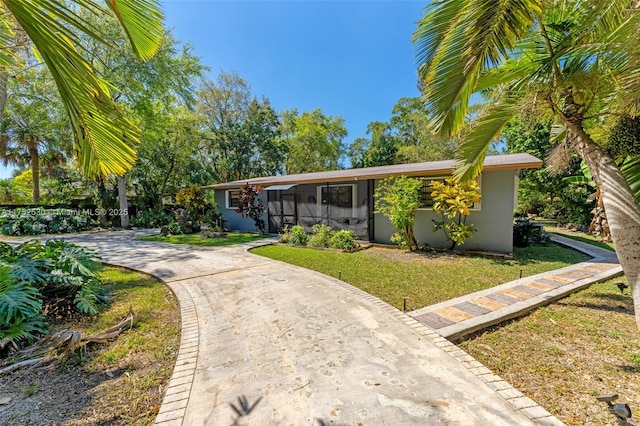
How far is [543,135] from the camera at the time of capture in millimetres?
15742

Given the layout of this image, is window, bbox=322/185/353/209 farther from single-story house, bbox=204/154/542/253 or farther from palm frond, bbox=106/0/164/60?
→ palm frond, bbox=106/0/164/60

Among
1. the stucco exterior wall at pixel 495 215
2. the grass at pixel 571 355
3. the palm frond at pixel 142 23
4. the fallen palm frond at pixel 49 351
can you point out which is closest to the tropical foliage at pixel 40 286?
the fallen palm frond at pixel 49 351

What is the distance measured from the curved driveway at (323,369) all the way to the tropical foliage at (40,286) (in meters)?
1.66

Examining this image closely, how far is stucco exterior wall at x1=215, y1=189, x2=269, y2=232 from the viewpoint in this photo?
1515 centimetres

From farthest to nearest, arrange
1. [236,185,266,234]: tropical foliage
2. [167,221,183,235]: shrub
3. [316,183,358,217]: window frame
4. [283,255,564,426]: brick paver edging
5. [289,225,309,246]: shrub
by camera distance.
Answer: [167,221,183,235]: shrub
[236,185,266,234]: tropical foliage
[316,183,358,217]: window frame
[289,225,309,246]: shrub
[283,255,564,426]: brick paver edging

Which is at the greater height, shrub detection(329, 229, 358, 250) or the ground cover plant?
shrub detection(329, 229, 358, 250)

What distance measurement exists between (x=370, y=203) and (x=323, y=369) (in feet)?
28.1

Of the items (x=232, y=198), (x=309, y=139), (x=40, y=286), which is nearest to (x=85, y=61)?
(x=40, y=286)

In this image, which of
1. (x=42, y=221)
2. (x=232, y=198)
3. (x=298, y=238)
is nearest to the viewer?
(x=298, y=238)

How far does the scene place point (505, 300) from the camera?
16.4 ft

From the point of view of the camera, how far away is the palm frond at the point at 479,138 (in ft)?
13.4

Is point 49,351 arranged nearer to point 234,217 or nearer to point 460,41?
point 460,41

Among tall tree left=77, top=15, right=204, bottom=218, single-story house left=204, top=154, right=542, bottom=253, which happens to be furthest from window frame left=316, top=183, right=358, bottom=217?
tall tree left=77, top=15, right=204, bottom=218

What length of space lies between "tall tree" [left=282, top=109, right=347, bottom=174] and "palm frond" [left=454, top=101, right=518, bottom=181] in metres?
25.7
